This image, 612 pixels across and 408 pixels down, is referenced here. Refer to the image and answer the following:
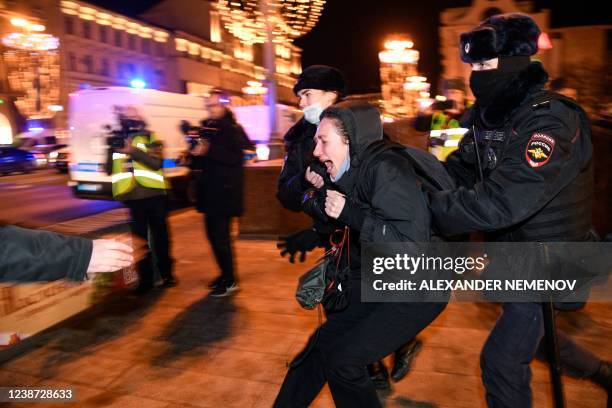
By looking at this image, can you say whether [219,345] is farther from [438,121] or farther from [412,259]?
[438,121]

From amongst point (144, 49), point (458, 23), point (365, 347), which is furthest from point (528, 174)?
point (144, 49)

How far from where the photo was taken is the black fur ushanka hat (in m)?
2.20

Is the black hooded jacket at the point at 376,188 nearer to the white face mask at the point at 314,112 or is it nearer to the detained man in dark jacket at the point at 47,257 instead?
the white face mask at the point at 314,112

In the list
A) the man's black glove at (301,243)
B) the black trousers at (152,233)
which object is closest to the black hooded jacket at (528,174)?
the man's black glove at (301,243)

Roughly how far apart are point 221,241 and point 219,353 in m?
1.61

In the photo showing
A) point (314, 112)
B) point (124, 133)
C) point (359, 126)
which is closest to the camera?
point (359, 126)

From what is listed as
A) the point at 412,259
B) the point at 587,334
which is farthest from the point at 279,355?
the point at 587,334

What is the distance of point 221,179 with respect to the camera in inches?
205

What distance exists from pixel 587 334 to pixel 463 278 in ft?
6.71

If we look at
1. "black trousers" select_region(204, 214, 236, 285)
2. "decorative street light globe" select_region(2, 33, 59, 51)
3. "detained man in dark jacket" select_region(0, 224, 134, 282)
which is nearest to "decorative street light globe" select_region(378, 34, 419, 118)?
"decorative street light globe" select_region(2, 33, 59, 51)

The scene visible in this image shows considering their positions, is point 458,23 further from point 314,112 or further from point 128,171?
point 314,112

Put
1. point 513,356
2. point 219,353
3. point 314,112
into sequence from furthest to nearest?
point 219,353 → point 314,112 → point 513,356

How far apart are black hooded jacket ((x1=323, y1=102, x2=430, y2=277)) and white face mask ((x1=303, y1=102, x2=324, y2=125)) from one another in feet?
2.46

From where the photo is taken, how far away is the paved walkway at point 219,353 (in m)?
3.25
